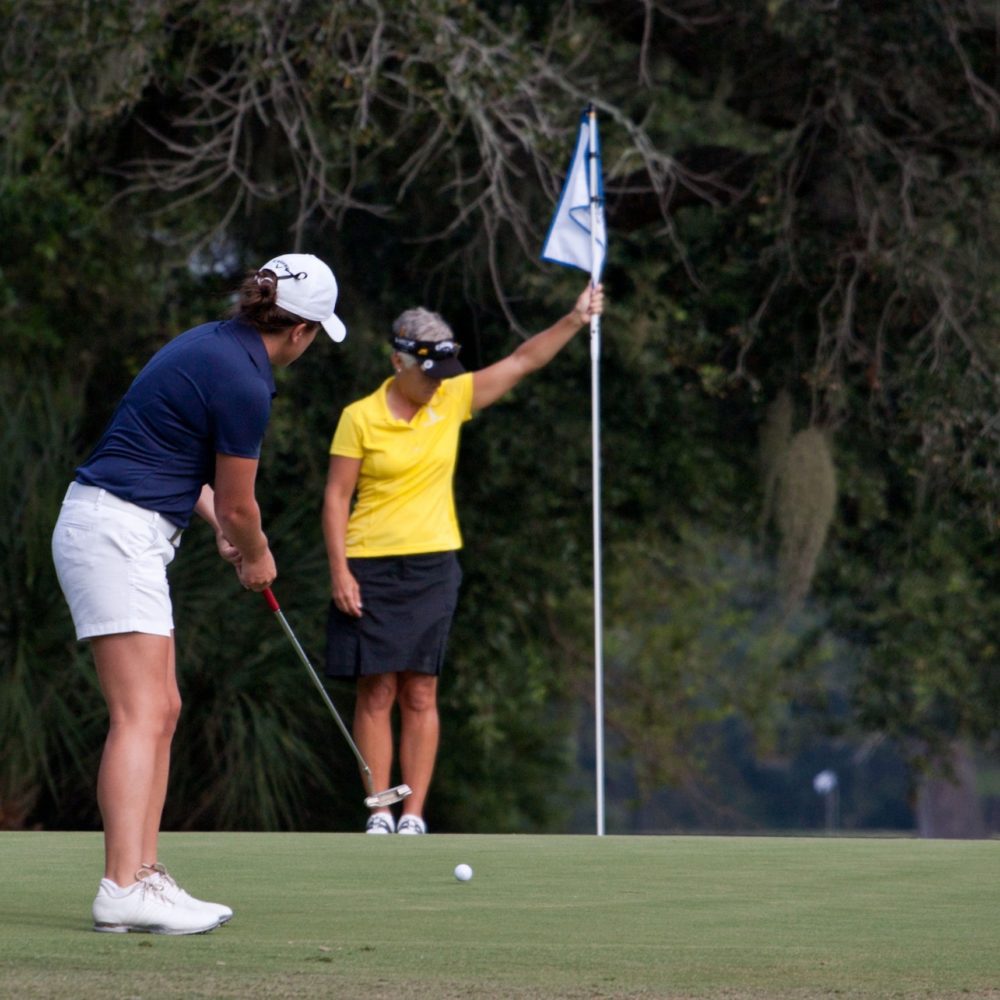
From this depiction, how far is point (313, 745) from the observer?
11.1 metres

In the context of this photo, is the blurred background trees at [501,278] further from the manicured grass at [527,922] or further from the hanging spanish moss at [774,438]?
the manicured grass at [527,922]

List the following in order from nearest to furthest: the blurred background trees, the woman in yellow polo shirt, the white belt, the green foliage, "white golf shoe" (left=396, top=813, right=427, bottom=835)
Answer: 1. the white belt
2. "white golf shoe" (left=396, top=813, right=427, bottom=835)
3. the woman in yellow polo shirt
4. the blurred background trees
5. the green foliage

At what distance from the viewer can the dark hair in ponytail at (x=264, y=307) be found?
4266 mm

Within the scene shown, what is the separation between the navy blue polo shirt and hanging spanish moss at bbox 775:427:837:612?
650 cm

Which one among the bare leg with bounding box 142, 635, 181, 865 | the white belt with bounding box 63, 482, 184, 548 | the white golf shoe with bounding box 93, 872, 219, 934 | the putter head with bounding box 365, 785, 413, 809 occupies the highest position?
the white belt with bounding box 63, 482, 184, 548

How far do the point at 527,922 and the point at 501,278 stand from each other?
7.06 metres

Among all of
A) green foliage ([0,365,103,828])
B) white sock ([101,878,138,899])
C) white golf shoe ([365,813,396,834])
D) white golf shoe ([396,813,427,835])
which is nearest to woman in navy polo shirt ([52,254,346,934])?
white sock ([101,878,138,899])

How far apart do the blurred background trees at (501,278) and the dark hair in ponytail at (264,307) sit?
196 inches

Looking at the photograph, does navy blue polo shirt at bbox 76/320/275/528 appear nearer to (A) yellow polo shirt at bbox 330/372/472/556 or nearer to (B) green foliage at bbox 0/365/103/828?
(A) yellow polo shirt at bbox 330/372/472/556

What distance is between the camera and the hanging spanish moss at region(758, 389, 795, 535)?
10.7 m

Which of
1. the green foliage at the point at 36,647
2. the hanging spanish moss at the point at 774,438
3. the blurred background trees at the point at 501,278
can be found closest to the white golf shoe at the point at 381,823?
the blurred background trees at the point at 501,278

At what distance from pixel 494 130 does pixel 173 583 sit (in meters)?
3.04

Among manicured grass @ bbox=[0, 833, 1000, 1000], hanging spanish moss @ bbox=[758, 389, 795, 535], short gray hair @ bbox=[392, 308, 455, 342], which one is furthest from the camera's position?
hanging spanish moss @ bbox=[758, 389, 795, 535]

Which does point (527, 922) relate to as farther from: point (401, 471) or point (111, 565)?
point (401, 471)
